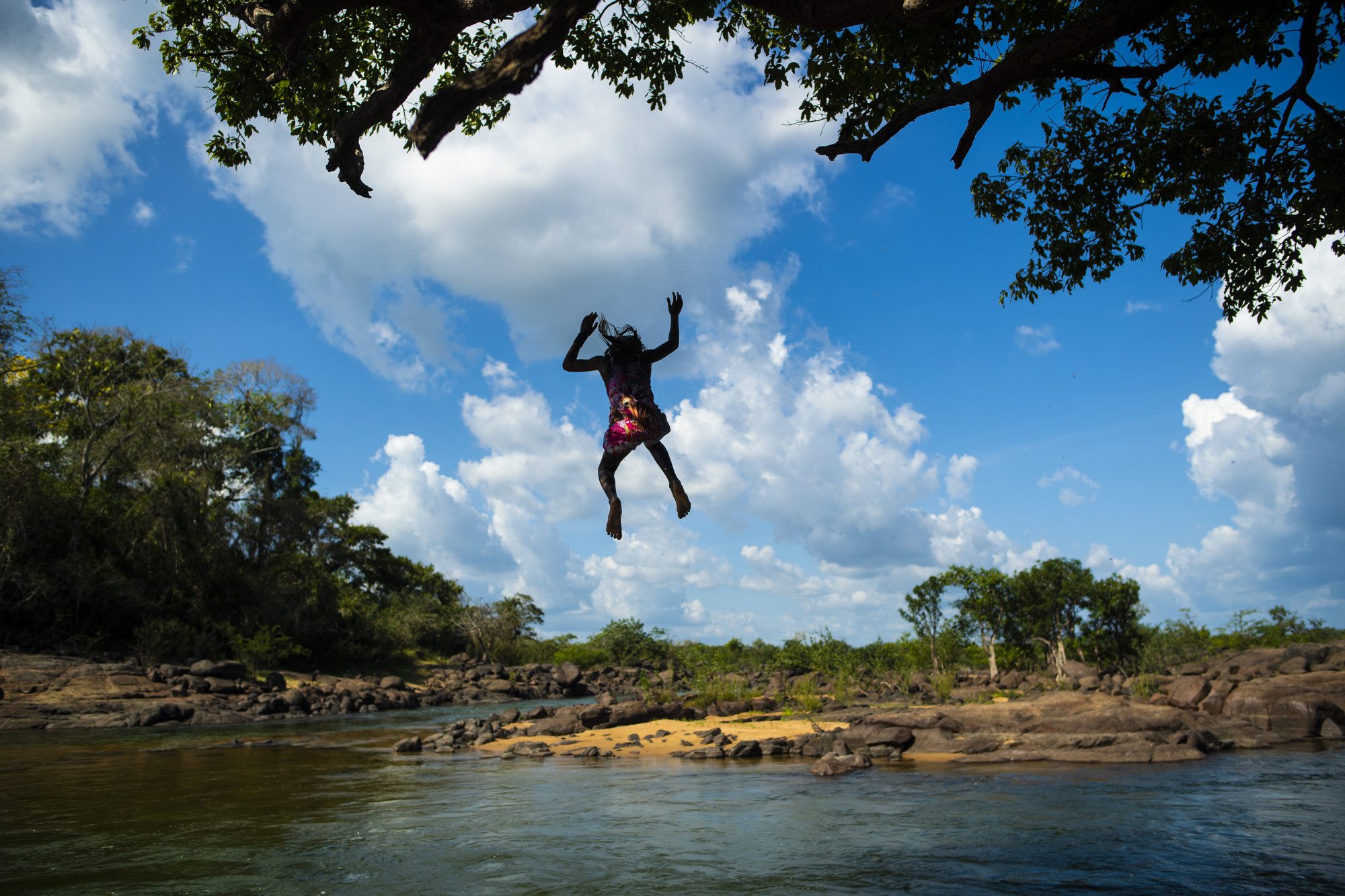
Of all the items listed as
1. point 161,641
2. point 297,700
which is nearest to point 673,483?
point 297,700

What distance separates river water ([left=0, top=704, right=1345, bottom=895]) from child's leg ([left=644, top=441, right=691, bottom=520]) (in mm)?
2686

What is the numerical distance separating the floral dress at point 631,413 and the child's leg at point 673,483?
11.5 inches

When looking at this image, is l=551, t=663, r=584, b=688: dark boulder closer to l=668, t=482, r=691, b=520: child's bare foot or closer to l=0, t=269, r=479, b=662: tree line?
l=0, t=269, r=479, b=662: tree line

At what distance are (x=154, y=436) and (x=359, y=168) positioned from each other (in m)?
31.6

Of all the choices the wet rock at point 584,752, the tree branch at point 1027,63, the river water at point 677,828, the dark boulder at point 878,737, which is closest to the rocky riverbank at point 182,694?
the river water at point 677,828

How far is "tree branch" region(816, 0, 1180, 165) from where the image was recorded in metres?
Result: 4.46

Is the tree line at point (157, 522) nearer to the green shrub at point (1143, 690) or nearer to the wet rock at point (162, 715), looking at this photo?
the wet rock at point (162, 715)

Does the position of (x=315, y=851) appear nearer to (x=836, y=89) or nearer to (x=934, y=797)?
(x=934, y=797)

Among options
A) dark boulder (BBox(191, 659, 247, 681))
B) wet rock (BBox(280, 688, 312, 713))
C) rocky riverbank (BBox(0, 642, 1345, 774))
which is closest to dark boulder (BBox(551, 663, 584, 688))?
rocky riverbank (BBox(0, 642, 1345, 774))

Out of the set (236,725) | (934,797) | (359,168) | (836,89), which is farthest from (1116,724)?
(236,725)

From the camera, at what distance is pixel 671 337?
627 cm

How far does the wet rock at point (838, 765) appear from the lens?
1161cm

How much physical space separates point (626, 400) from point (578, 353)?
587 mm

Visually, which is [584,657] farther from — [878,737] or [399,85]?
[399,85]
